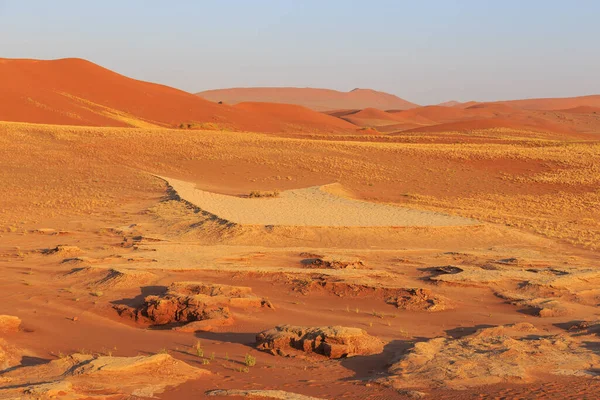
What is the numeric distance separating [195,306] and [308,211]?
10574 millimetres

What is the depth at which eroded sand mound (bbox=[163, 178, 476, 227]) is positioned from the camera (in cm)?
1942

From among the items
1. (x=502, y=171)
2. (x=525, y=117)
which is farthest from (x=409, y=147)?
(x=525, y=117)

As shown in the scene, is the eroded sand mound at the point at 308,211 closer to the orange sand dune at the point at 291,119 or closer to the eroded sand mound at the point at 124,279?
the eroded sand mound at the point at 124,279

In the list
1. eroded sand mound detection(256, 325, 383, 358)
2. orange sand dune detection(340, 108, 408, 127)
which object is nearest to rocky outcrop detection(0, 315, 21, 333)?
eroded sand mound detection(256, 325, 383, 358)

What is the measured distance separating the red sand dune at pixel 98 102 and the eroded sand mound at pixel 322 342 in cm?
4546

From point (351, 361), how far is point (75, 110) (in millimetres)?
50781

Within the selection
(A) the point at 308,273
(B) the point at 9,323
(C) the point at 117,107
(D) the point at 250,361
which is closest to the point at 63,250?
(A) the point at 308,273

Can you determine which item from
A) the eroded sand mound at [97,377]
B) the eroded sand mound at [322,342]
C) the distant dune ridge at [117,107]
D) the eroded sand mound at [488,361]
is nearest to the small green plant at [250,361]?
the eroded sand mound at [322,342]

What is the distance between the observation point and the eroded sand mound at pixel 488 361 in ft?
24.4

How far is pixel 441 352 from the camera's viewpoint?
8.38 m

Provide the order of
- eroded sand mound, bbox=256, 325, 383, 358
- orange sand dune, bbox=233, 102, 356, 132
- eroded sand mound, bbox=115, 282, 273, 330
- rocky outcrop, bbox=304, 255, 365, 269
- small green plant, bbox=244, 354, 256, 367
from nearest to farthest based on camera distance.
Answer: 1. small green plant, bbox=244, 354, 256, 367
2. eroded sand mound, bbox=256, 325, 383, 358
3. eroded sand mound, bbox=115, 282, 273, 330
4. rocky outcrop, bbox=304, 255, 365, 269
5. orange sand dune, bbox=233, 102, 356, 132

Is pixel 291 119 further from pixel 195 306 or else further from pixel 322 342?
pixel 322 342

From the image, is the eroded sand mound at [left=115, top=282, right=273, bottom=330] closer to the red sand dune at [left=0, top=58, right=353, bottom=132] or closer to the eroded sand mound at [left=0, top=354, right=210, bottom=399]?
the eroded sand mound at [left=0, top=354, right=210, bottom=399]

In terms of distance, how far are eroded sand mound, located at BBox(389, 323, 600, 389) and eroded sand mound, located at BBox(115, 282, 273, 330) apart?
3.21 meters
